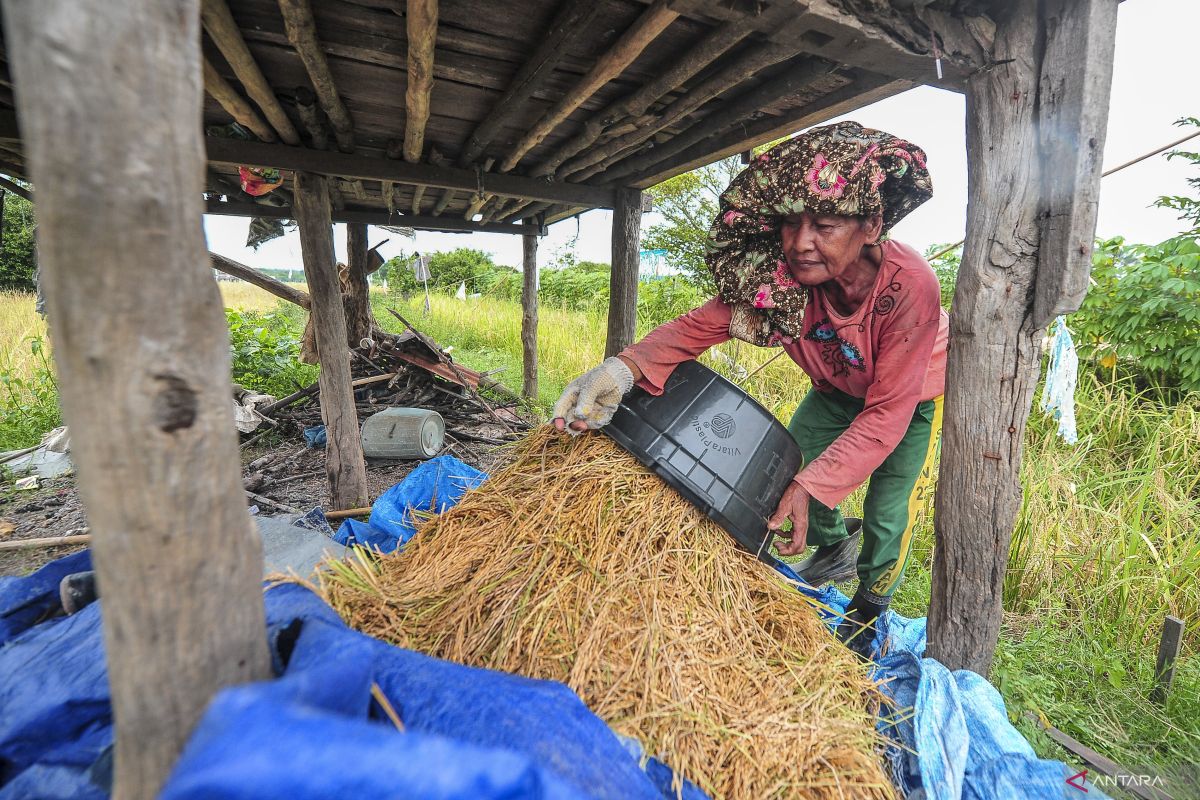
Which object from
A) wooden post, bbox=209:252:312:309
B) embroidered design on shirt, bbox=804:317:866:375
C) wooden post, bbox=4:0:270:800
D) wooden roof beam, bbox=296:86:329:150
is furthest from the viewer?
wooden post, bbox=209:252:312:309

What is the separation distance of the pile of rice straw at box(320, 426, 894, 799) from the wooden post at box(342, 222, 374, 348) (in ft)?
18.8

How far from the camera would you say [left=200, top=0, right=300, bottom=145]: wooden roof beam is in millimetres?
1728

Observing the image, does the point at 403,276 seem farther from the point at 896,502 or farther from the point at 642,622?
the point at 642,622

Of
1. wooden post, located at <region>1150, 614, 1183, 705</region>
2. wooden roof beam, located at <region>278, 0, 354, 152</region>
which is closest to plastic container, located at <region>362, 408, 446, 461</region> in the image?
wooden roof beam, located at <region>278, 0, 354, 152</region>

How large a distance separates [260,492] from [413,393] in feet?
6.75

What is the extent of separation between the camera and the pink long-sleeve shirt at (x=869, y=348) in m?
1.71

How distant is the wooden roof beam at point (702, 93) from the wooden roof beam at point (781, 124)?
27 cm

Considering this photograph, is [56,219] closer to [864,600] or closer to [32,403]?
[864,600]

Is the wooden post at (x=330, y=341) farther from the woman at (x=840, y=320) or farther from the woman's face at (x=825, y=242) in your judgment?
the woman's face at (x=825, y=242)

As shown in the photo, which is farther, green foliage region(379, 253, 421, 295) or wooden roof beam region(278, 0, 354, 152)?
green foliage region(379, 253, 421, 295)

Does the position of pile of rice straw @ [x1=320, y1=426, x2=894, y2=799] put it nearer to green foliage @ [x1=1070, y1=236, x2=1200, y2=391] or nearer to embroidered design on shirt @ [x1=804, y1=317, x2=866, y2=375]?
embroidered design on shirt @ [x1=804, y1=317, x2=866, y2=375]

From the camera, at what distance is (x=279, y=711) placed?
642mm

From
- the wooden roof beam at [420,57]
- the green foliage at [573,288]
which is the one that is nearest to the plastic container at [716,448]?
the wooden roof beam at [420,57]

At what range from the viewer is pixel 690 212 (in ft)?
34.5
